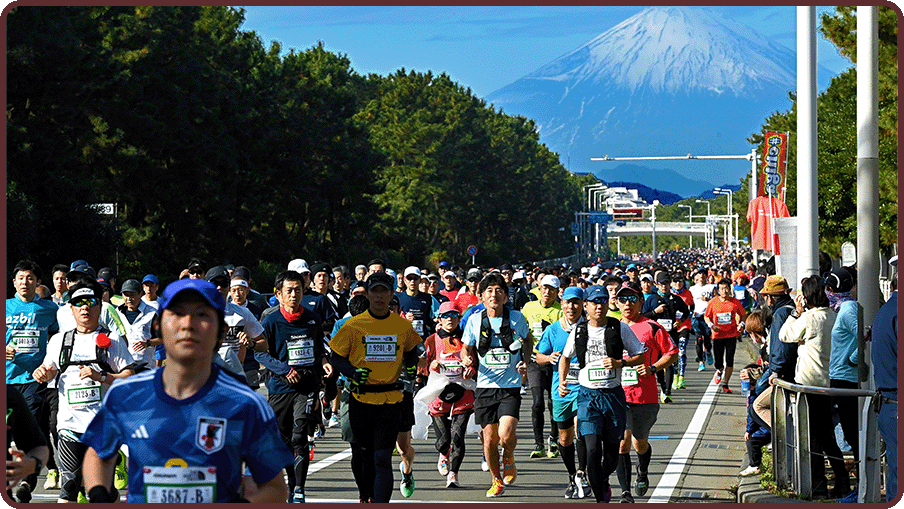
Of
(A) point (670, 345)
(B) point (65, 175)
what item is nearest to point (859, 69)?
(A) point (670, 345)

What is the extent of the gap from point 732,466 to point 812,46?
190 inches

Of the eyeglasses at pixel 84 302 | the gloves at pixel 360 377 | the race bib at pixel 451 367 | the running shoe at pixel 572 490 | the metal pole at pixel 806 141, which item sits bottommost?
the running shoe at pixel 572 490

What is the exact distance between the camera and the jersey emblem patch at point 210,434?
413cm

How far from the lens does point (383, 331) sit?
881 cm

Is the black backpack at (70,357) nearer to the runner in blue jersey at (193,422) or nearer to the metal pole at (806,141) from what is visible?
the runner in blue jersey at (193,422)

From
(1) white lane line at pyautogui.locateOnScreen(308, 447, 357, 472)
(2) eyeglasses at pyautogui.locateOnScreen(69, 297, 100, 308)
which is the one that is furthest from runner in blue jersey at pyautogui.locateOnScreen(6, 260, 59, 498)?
(1) white lane line at pyautogui.locateOnScreen(308, 447, 357, 472)

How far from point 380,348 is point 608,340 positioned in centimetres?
176

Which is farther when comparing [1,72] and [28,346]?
[28,346]

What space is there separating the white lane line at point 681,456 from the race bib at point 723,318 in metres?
1.09

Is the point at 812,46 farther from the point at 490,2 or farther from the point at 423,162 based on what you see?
the point at 423,162

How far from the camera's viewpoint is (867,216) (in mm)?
9469

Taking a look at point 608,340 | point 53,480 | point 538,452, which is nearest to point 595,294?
point 608,340

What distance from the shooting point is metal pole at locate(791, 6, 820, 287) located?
13477 millimetres

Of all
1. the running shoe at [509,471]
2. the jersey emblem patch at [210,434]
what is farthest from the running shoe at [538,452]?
the jersey emblem patch at [210,434]
